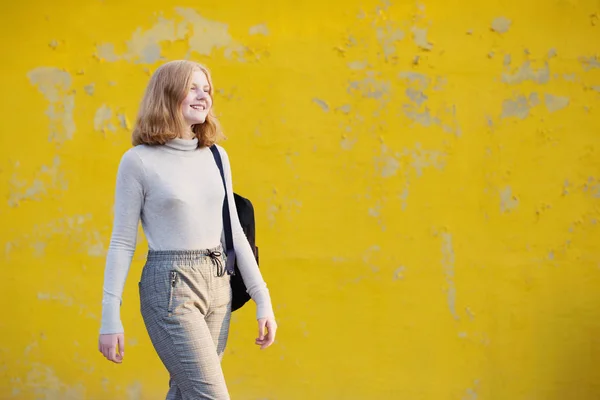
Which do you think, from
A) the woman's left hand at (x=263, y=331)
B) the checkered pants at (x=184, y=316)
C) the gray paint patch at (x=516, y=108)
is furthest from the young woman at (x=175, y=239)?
the gray paint patch at (x=516, y=108)

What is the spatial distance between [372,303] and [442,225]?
1.89 feet

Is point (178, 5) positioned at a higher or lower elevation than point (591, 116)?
higher

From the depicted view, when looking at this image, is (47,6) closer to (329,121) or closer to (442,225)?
(329,121)

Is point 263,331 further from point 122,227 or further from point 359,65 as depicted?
point 359,65

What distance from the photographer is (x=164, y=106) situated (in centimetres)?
307

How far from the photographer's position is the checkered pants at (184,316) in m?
2.91

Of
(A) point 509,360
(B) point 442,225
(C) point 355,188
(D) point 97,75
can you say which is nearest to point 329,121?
(C) point 355,188

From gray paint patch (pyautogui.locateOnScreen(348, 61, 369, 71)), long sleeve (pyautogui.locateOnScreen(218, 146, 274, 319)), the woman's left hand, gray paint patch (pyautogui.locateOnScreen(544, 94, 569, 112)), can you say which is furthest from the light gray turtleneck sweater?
gray paint patch (pyautogui.locateOnScreen(544, 94, 569, 112))

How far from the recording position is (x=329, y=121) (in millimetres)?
4812

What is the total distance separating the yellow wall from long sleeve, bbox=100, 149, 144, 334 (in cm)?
189

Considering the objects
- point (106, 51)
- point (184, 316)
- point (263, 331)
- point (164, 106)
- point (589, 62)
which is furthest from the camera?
point (106, 51)

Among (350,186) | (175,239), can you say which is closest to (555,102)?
(350,186)

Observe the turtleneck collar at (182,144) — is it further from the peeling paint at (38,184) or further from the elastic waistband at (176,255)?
the peeling paint at (38,184)

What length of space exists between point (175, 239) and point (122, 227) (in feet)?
0.60
